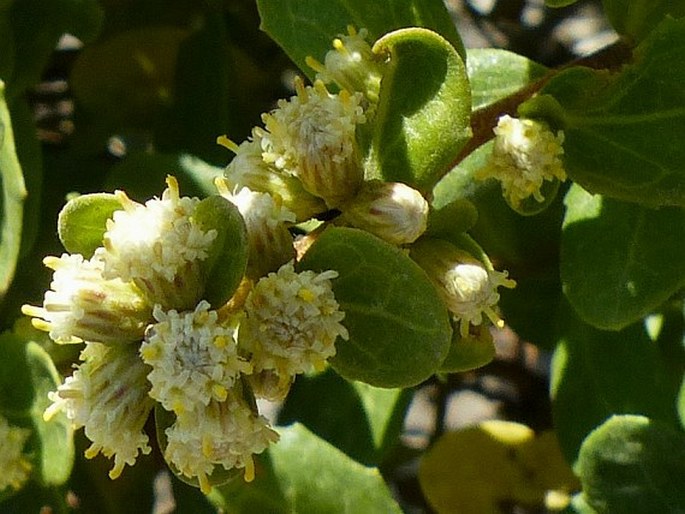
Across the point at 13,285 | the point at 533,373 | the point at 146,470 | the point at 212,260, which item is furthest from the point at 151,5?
the point at 212,260

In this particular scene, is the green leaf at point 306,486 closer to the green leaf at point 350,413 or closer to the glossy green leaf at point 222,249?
the green leaf at point 350,413

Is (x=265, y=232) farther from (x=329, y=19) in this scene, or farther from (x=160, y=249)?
(x=329, y=19)

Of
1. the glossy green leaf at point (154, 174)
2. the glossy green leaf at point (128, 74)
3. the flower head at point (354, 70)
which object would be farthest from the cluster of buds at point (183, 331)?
the glossy green leaf at point (128, 74)

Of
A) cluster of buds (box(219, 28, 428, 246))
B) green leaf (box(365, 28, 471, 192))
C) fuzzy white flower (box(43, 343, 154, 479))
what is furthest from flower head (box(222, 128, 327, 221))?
fuzzy white flower (box(43, 343, 154, 479))

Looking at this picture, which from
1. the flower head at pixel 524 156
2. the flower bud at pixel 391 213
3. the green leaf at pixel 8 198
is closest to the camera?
the flower bud at pixel 391 213

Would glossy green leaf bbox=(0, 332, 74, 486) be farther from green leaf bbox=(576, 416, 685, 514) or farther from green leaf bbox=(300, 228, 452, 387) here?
green leaf bbox=(576, 416, 685, 514)
